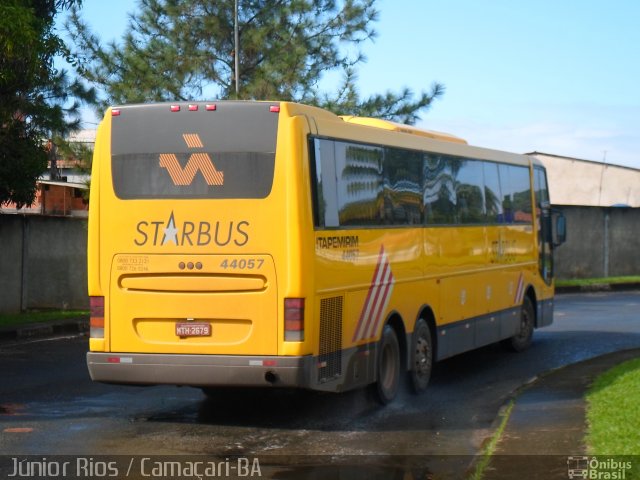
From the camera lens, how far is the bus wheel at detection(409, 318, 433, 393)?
1374 centimetres

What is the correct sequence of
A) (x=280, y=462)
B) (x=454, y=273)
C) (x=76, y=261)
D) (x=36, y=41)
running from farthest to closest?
(x=76, y=261), (x=36, y=41), (x=454, y=273), (x=280, y=462)

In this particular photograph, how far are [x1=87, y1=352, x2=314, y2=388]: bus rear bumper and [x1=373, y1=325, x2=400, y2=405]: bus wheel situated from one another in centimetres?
200

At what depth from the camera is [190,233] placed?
11133 millimetres

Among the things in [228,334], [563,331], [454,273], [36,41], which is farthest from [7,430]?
[563,331]

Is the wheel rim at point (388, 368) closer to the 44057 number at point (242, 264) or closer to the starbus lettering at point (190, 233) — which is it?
the 44057 number at point (242, 264)

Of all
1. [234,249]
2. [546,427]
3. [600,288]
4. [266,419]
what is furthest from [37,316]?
[600,288]

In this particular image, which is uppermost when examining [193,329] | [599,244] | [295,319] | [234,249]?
[234,249]

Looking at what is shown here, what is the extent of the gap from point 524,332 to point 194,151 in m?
9.19

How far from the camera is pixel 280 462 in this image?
9453 mm

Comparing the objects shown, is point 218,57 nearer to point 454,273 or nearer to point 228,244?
point 454,273

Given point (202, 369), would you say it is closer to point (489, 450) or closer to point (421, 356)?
point (489, 450)

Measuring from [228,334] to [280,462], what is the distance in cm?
194

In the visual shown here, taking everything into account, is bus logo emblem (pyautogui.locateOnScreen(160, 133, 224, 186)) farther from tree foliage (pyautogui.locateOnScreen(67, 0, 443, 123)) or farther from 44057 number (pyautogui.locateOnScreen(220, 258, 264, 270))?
tree foliage (pyautogui.locateOnScreen(67, 0, 443, 123))

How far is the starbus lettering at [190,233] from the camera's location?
11047 mm
